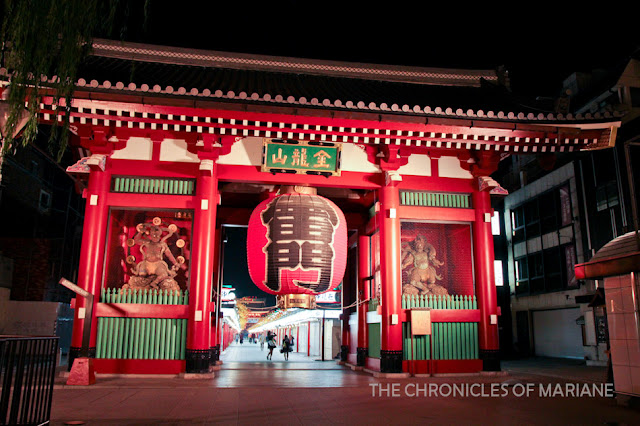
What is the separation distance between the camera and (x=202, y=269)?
10.6m

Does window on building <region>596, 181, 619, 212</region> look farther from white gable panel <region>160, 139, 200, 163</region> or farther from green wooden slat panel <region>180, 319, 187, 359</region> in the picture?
green wooden slat panel <region>180, 319, 187, 359</region>

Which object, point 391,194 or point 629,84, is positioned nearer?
point 391,194

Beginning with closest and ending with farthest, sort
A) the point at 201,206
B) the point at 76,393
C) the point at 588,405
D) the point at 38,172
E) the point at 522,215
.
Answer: the point at 588,405
the point at 76,393
the point at 201,206
the point at 38,172
the point at 522,215

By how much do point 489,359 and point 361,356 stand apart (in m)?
3.90

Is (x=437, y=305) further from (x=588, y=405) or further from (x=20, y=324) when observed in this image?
(x=20, y=324)

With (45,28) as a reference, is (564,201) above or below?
above

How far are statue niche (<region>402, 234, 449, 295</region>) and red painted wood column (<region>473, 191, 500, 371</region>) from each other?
97cm


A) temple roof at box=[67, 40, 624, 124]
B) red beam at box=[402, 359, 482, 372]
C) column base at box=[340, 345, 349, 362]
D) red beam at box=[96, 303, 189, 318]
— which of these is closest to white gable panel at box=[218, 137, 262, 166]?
temple roof at box=[67, 40, 624, 124]

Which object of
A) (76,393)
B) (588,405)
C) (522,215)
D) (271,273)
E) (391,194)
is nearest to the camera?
(588,405)

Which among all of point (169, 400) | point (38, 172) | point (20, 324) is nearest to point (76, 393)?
point (169, 400)

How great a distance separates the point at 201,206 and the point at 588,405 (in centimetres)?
885

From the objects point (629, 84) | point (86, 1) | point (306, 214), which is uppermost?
point (629, 84)

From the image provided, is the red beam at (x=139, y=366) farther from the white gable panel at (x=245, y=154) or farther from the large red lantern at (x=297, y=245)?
the white gable panel at (x=245, y=154)

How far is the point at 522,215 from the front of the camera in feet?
84.4
